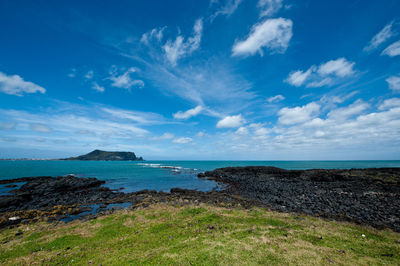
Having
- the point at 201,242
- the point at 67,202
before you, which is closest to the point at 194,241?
the point at 201,242

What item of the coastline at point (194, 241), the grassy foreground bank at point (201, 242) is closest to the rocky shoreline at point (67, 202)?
the coastline at point (194, 241)

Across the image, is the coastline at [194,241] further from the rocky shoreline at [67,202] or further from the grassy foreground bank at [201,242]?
the rocky shoreline at [67,202]

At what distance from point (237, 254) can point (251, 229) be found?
378 centimetres

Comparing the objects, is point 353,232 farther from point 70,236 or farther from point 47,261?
point 70,236

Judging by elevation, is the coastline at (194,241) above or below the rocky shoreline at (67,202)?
above

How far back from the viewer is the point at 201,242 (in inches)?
398

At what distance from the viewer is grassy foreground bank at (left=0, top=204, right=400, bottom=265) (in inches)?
330

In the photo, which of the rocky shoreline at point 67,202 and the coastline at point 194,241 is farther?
the rocky shoreline at point 67,202

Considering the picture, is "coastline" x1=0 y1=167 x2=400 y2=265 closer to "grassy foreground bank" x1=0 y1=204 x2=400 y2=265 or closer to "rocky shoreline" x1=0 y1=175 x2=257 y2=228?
"grassy foreground bank" x1=0 y1=204 x2=400 y2=265

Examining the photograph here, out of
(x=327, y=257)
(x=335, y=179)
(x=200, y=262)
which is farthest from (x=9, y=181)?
(x=335, y=179)

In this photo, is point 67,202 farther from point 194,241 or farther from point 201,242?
point 201,242

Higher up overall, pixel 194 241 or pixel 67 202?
pixel 194 241

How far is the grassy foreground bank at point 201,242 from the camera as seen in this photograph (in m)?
8.38

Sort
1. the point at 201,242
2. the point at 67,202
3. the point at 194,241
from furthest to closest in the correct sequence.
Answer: the point at 67,202 → the point at 194,241 → the point at 201,242
